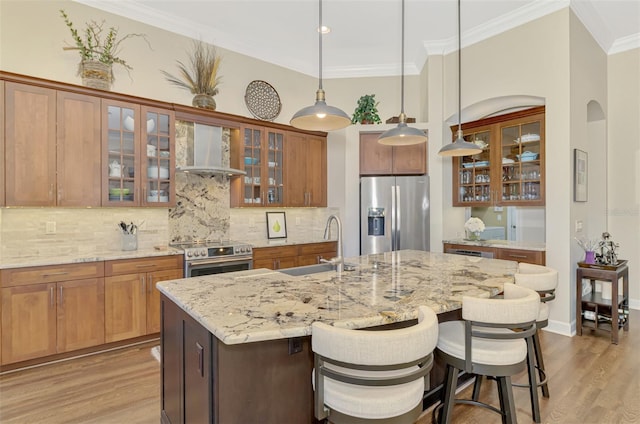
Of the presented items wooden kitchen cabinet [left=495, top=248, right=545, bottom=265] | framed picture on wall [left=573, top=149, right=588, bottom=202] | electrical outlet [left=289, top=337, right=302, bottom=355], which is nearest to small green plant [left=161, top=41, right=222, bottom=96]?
electrical outlet [left=289, top=337, right=302, bottom=355]

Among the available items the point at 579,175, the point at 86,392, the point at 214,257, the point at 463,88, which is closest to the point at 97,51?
the point at 214,257

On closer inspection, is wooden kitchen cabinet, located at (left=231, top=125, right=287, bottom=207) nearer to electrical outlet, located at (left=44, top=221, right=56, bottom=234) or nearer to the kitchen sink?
electrical outlet, located at (left=44, top=221, right=56, bottom=234)

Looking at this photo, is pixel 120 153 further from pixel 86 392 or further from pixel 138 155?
pixel 86 392

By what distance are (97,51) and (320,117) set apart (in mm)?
2793

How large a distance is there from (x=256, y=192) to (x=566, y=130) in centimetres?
364

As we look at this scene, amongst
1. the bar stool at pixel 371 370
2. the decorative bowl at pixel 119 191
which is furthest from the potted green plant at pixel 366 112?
the bar stool at pixel 371 370

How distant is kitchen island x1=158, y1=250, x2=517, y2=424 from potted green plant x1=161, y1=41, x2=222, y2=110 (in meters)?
2.78

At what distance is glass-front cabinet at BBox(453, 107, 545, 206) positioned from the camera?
13.4 ft

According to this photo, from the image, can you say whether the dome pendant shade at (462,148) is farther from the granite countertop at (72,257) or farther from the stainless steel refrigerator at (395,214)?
the granite countertop at (72,257)

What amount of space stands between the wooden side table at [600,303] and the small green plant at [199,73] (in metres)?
4.72

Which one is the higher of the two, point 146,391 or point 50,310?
point 50,310

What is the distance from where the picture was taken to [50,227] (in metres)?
3.36

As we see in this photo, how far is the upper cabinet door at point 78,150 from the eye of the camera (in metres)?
3.17

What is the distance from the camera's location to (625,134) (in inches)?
177
